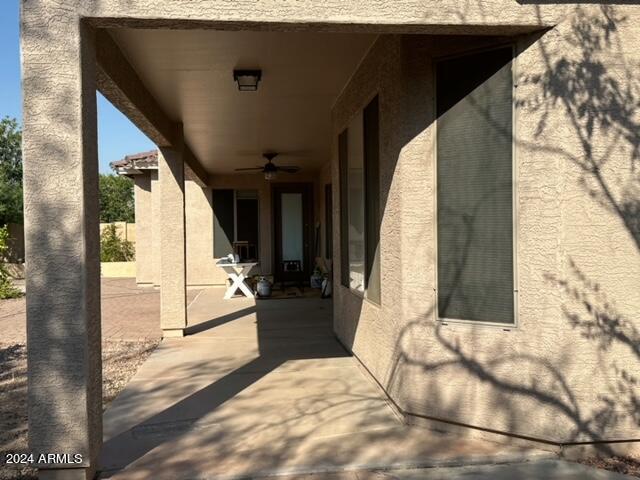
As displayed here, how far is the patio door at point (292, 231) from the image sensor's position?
1533cm

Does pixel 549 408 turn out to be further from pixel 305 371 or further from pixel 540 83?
pixel 305 371

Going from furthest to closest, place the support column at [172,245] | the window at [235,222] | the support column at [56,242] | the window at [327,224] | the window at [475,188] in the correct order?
the window at [235,222]
the window at [327,224]
the support column at [172,245]
the window at [475,188]
the support column at [56,242]

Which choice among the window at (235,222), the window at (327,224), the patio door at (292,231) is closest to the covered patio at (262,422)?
the window at (327,224)

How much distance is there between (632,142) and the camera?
12.3 feet

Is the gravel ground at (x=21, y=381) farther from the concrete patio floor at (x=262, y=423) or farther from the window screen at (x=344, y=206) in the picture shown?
the window screen at (x=344, y=206)

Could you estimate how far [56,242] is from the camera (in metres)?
3.33

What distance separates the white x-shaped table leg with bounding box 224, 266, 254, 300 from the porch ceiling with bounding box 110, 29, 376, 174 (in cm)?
341

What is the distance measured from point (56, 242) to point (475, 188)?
9.12 feet

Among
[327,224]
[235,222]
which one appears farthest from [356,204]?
[235,222]

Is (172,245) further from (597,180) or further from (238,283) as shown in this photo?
(597,180)

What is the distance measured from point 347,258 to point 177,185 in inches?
112

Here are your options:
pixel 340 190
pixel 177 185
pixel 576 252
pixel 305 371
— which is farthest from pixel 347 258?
pixel 576 252

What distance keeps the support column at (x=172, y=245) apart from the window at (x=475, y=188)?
476cm

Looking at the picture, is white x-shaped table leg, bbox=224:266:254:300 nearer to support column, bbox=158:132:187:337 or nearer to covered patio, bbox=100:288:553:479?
support column, bbox=158:132:187:337
